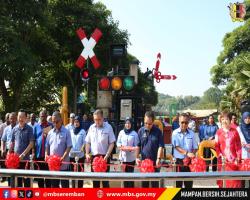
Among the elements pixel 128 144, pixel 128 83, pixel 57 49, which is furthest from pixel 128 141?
pixel 57 49

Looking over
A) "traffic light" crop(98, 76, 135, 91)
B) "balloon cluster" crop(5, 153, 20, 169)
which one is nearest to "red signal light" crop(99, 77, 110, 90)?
"traffic light" crop(98, 76, 135, 91)

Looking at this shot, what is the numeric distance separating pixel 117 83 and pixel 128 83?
234mm

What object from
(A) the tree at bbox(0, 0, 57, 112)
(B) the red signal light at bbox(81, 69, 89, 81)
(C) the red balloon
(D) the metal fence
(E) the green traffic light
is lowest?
(C) the red balloon

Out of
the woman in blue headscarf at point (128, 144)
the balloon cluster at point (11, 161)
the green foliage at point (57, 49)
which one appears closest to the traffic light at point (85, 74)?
the woman in blue headscarf at point (128, 144)

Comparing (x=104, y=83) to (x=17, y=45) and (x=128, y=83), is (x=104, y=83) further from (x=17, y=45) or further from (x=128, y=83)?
(x=17, y=45)

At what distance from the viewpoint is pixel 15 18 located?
26922 millimetres

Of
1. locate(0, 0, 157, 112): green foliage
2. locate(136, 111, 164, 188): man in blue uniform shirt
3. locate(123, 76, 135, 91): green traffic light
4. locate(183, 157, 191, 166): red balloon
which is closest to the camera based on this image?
locate(136, 111, 164, 188): man in blue uniform shirt

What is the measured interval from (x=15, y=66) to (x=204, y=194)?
21.9 meters

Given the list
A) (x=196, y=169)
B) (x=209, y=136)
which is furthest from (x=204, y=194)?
(x=209, y=136)

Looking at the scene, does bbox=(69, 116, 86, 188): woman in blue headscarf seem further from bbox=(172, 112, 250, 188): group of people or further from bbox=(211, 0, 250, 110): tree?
bbox=(211, 0, 250, 110): tree

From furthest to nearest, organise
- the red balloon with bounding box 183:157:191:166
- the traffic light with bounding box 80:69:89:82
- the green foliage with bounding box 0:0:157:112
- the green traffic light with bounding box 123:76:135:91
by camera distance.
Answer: the green foliage with bounding box 0:0:157:112 → the traffic light with bounding box 80:69:89:82 → the green traffic light with bounding box 123:76:135:91 → the red balloon with bounding box 183:157:191:166

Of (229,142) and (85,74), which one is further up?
(85,74)

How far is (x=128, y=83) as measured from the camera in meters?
9.65

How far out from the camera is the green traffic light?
9609 mm
